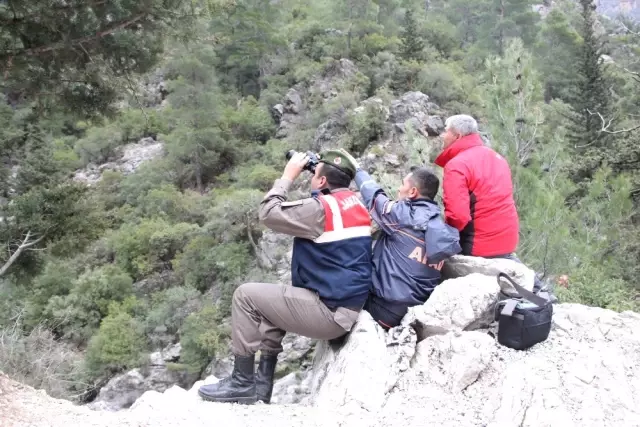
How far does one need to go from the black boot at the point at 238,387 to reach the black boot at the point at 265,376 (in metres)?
0.07

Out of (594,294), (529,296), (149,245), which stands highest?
(529,296)

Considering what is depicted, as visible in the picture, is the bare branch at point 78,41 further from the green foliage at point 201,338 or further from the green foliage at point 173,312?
the green foliage at point 173,312

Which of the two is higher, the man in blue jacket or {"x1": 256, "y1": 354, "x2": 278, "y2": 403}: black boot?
the man in blue jacket

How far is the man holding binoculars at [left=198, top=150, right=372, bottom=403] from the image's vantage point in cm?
294

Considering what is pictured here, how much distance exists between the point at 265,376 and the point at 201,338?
12391 mm

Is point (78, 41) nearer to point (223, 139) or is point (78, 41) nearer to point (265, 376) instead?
point (265, 376)

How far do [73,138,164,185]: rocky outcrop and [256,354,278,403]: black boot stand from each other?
1154 inches

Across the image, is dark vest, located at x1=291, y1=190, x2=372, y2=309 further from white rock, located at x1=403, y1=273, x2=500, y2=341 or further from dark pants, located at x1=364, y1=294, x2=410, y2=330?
white rock, located at x1=403, y1=273, x2=500, y2=341

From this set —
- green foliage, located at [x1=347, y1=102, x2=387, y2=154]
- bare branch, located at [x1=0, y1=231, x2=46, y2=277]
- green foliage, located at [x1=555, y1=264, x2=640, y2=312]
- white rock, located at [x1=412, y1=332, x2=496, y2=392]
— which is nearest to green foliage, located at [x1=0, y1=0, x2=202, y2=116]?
bare branch, located at [x1=0, y1=231, x2=46, y2=277]

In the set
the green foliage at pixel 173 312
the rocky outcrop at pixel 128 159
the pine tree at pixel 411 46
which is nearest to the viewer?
the green foliage at pixel 173 312

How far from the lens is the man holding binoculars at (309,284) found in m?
2.94

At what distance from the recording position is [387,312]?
3240mm

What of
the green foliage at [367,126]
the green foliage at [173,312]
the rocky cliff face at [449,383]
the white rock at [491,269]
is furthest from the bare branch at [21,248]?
the green foliage at [367,126]

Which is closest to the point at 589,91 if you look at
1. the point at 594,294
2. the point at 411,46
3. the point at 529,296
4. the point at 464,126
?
the point at 411,46
